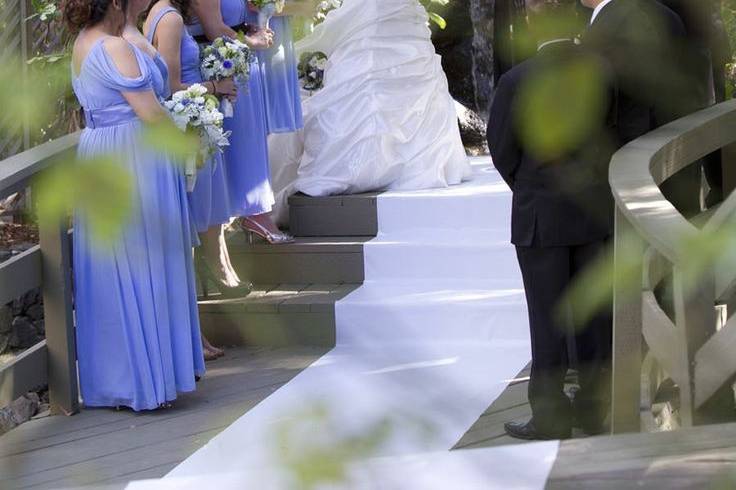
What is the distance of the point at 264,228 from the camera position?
6355mm

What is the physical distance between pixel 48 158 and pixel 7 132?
17 cm

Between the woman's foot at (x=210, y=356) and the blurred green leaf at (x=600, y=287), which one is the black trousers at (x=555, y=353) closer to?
the woman's foot at (x=210, y=356)

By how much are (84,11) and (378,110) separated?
8.65ft

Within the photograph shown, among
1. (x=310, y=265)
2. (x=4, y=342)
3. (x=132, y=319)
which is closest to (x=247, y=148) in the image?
(x=310, y=265)

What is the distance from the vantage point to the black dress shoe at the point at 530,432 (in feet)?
13.6

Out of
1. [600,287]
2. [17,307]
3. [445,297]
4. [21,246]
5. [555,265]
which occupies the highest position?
[600,287]

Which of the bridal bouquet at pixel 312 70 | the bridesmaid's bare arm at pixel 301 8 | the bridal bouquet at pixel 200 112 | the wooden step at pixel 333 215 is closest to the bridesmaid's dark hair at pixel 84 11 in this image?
the bridal bouquet at pixel 200 112

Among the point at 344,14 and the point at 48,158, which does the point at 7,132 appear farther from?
the point at 344,14

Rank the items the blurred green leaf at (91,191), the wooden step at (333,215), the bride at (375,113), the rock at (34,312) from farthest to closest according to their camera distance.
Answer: the rock at (34,312) < the bride at (375,113) < the wooden step at (333,215) < the blurred green leaf at (91,191)

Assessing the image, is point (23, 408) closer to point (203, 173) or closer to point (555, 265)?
point (203, 173)

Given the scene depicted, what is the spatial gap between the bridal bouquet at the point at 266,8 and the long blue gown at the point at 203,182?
0.59 meters

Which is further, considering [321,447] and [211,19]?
[211,19]

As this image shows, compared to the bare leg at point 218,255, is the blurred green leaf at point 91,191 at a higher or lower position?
higher

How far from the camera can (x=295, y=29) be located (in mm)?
7484
